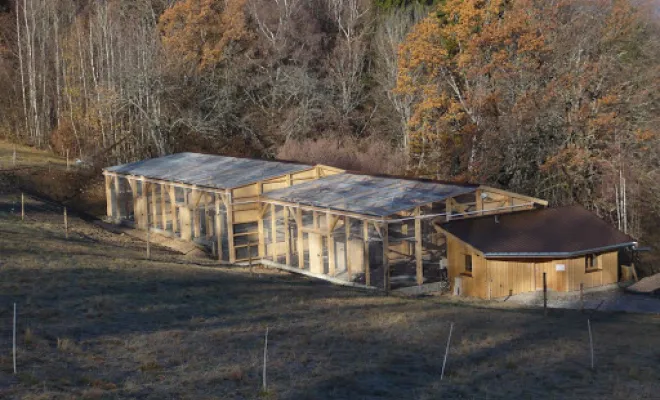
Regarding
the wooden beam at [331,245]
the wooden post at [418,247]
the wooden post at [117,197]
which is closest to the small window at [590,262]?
the wooden post at [418,247]

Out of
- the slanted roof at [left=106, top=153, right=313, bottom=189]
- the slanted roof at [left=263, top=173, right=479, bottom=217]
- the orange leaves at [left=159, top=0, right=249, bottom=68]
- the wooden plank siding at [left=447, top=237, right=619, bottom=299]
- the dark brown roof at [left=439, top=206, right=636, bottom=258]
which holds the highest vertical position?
the orange leaves at [left=159, top=0, right=249, bottom=68]

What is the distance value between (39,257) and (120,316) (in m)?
7.19

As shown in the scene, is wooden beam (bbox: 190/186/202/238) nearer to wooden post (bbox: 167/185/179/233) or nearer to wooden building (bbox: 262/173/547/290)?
wooden post (bbox: 167/185/179/233)

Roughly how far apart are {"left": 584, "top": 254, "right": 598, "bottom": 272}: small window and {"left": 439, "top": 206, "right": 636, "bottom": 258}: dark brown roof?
0.56 m

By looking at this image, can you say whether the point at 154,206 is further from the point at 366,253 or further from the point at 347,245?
the point at 366,253

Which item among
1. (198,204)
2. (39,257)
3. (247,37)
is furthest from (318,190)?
(247,37)

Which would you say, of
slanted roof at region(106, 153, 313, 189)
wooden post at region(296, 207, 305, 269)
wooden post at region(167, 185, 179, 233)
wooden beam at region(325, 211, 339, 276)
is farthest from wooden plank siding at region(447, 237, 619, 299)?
wooden post at region(167, 185, 179, 233)

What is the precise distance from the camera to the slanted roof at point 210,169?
3303cm

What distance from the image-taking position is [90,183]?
4900cm

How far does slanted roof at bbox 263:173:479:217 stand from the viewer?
26516 millimetres

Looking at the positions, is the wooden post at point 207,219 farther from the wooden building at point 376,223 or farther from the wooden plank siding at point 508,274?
the wooden plank siding at point 508,274

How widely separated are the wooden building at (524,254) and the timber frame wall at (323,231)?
2.94 ft

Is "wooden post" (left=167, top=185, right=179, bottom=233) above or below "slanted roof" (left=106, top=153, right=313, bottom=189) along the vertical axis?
below

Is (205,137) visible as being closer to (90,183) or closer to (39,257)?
(90,183)
